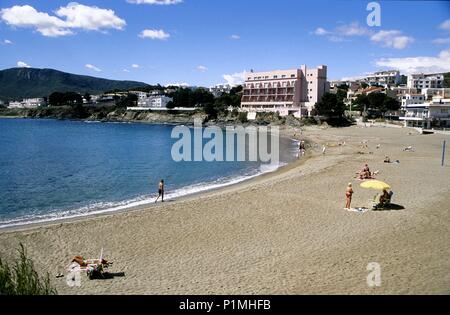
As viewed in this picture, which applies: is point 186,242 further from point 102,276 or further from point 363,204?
point 363,204

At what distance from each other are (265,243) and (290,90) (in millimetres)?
95958

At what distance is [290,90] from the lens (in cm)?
10531

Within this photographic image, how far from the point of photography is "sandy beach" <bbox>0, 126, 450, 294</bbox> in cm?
955

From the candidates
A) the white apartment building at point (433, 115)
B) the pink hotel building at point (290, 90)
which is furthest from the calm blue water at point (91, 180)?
the pink hotel building at point (290, 90)

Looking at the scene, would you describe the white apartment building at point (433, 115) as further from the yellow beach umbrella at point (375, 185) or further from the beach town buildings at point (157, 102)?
the beach town buildings at point (157, 102)

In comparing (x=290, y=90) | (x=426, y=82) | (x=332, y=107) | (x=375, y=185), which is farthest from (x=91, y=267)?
(x=426, y=82)

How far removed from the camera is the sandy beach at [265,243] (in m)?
9.55

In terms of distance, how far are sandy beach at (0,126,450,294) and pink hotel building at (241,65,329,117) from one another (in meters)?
81.6

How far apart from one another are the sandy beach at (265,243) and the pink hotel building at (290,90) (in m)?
81.6

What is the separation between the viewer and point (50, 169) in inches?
1427

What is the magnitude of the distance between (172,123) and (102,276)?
127242mm

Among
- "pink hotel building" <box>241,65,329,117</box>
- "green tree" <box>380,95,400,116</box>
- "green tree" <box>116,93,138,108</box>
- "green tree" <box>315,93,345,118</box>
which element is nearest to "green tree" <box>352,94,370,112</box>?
"green tree" <box>380,95,400,116</box>

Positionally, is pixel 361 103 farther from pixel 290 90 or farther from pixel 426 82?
pixel 426 82

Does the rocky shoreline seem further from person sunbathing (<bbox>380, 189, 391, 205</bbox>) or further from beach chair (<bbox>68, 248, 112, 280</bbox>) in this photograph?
beach chair (<bbox>68, 248, 112, 280</bbox>)
